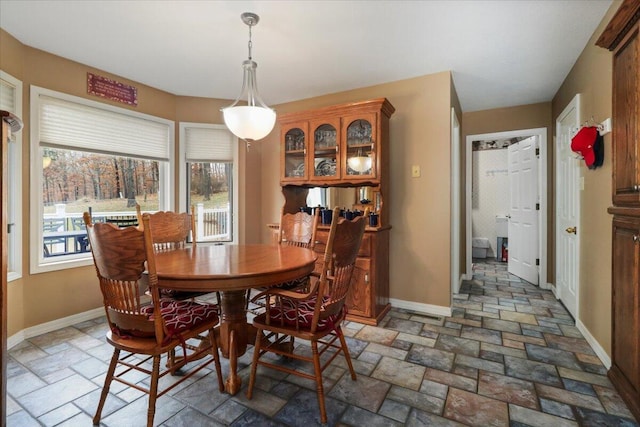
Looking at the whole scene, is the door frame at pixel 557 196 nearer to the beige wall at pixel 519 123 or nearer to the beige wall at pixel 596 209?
the beige wall at pixel 596 209

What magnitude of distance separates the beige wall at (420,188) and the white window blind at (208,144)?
Result: 1.87m

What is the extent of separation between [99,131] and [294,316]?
9.39 ft

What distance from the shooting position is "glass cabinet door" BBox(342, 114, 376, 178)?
3129 mm

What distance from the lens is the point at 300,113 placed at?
3457mm

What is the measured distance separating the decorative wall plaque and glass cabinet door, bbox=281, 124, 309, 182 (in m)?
1.66

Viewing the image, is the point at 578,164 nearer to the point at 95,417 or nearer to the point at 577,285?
the point at 577,285

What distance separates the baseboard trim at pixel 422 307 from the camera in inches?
125

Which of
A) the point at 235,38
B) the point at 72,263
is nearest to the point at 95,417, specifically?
the point at 72,263

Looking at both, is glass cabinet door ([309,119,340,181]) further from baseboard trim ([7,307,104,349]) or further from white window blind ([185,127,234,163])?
baseboard trim ([7,307,104,349])

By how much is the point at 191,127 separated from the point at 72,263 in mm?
1967

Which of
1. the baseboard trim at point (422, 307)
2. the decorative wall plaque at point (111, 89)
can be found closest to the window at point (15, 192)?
the decorative wall plaque at point (111, 89)

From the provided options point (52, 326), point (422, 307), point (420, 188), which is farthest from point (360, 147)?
point (52, 326)

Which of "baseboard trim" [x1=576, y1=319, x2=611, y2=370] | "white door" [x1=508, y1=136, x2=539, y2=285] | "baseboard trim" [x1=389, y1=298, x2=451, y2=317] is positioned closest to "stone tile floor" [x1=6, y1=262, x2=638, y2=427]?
"baseboard trim" [x1=576, y1=319, x2=611, y2=370]

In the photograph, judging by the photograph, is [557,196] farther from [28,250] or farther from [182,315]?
[28,250]
